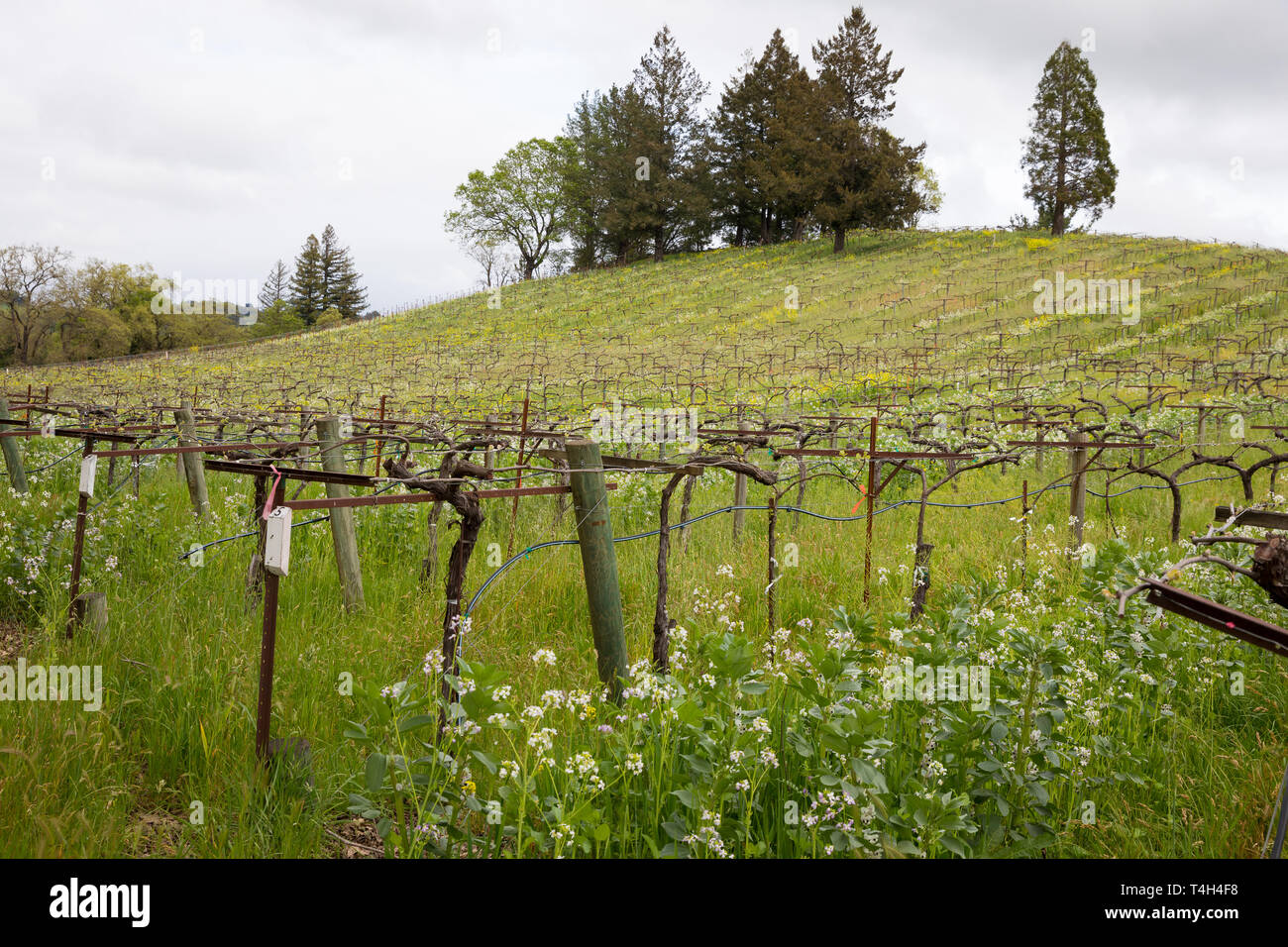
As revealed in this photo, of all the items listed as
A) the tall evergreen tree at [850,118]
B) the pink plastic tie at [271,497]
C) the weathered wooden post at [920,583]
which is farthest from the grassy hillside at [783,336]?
the pink plastic tie at [271,497]

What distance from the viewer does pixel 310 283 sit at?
234ft

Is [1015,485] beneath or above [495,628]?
above

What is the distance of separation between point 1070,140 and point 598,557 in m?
48.1

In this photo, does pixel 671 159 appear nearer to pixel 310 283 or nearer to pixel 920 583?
pixel 310 283

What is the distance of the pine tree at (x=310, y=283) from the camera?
231 feet

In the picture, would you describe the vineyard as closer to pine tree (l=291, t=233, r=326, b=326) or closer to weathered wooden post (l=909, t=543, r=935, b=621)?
weathered wooden post (l=909, t=543, r=935, b=621)

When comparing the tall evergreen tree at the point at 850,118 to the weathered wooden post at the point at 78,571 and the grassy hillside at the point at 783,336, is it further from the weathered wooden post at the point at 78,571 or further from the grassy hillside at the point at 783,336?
the weathered wooden post at the point at 78,571

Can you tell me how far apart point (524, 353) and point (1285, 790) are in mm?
32904

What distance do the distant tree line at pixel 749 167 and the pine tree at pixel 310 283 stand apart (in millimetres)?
13113

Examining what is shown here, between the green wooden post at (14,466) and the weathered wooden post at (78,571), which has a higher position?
the green wooden post at (14,466)

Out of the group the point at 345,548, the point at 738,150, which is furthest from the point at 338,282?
the point at 345,548

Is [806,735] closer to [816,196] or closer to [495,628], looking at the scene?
[495,628]
